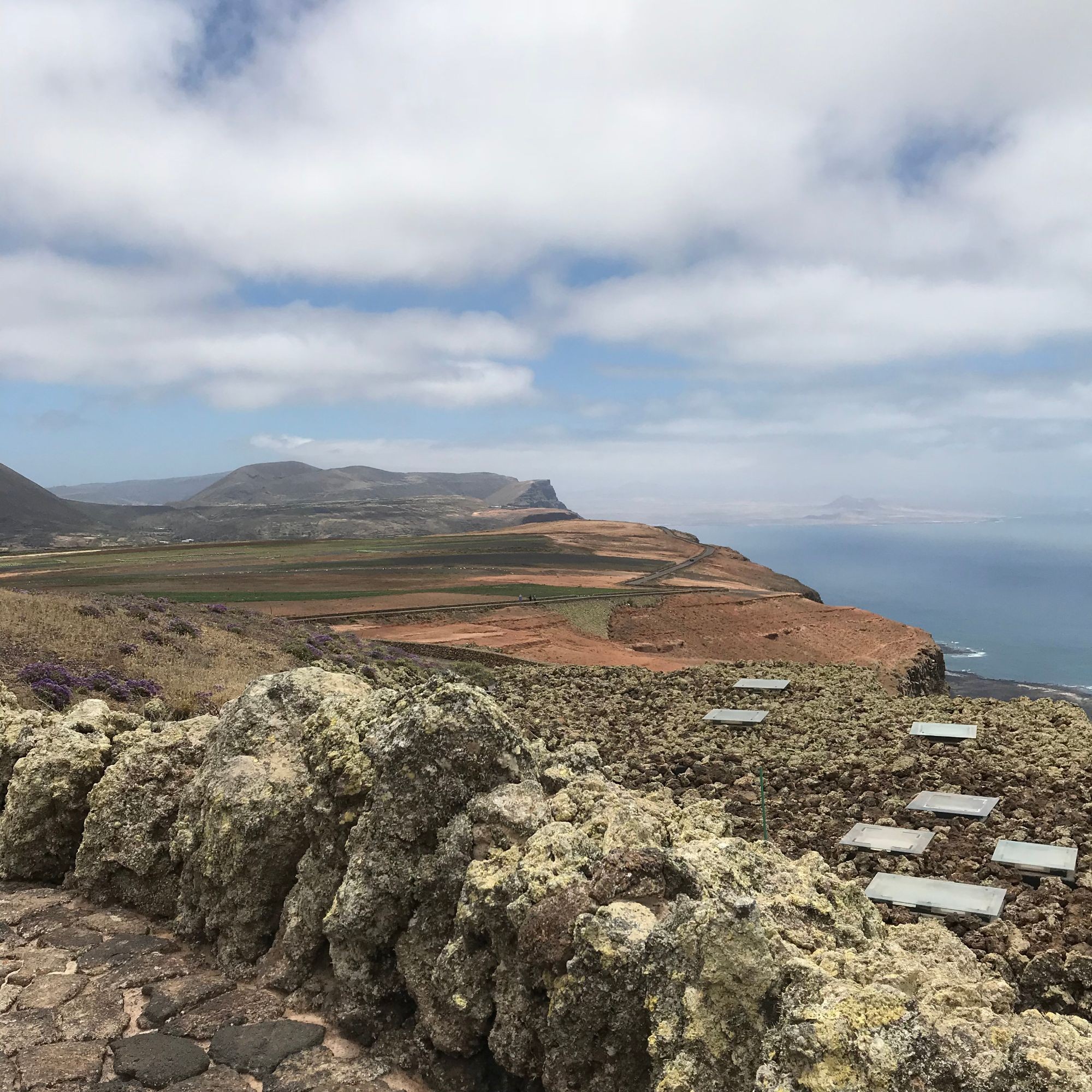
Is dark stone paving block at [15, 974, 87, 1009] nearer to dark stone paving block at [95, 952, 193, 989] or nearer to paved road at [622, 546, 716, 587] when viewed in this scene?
dark stone paving block at [95, 952, 193, 989]

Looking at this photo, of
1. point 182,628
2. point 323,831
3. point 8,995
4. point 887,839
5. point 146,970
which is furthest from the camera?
point 182,628

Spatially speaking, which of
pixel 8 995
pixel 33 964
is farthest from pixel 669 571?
pixel 8 995

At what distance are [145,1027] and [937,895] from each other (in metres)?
7.81

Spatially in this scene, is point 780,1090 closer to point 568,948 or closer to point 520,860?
point 568,948

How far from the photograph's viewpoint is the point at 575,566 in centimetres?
7250

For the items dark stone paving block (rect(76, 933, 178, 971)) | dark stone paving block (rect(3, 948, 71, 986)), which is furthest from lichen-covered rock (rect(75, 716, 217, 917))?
dark stone paving block (rect(3, 948, 71, 986))

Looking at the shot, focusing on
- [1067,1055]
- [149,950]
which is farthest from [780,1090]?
[149,950]

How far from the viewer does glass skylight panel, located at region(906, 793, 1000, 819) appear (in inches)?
457

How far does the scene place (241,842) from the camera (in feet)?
24.8

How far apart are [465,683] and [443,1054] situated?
298 cm

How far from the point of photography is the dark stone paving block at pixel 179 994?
6.36m

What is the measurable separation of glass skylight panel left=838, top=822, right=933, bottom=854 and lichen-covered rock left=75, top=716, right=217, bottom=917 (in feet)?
27.5

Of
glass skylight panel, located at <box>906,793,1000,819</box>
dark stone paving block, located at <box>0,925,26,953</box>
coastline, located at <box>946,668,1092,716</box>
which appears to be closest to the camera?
dark stone paving block, located at <box>0,925,26,953</box>

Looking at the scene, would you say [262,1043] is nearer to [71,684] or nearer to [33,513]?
[71,684]
